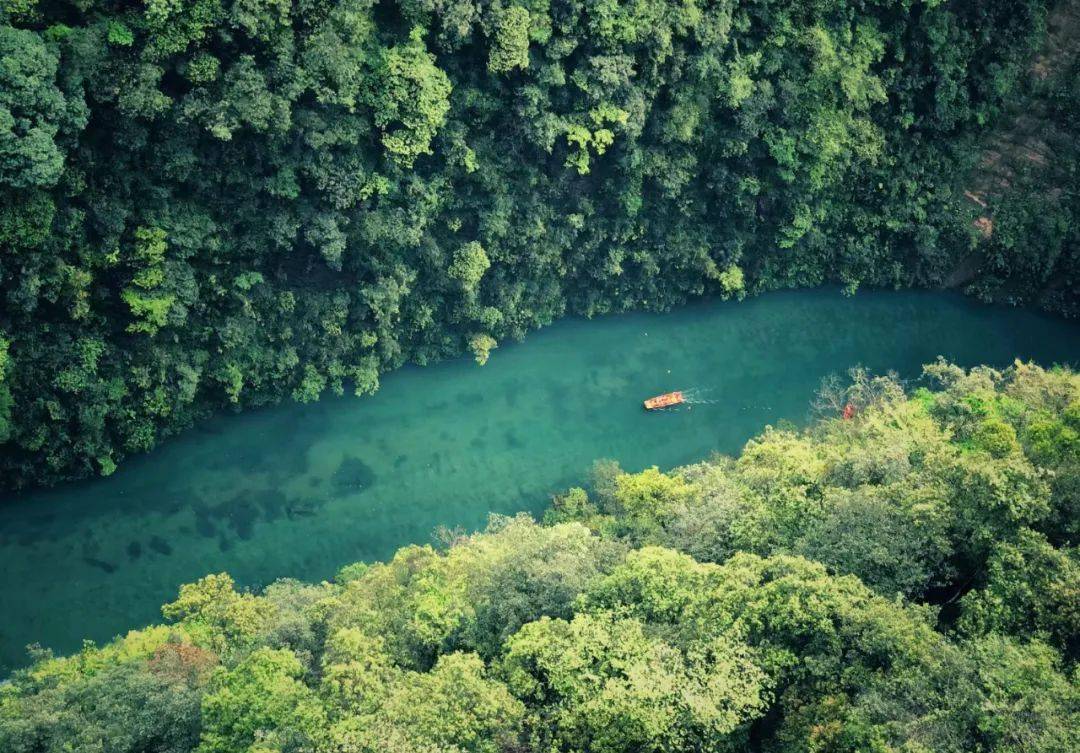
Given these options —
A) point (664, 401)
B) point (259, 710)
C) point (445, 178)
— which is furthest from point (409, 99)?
point (259, 710)

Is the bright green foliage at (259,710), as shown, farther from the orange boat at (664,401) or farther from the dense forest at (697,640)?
the orange boat at (664,401)

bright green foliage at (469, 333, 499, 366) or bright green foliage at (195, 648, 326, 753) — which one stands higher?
bright green foliage at (469, 333, 499, 366)

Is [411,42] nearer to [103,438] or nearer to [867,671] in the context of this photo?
[103,438]

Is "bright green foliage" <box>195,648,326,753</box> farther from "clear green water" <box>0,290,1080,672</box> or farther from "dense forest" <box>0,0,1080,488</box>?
"dense forest" <box>0,0,1080,488</box>

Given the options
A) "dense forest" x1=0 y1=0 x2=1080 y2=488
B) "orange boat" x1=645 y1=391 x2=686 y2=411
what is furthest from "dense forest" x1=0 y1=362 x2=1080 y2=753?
"orange boat" x1=645 y1=391 x2=686 y2=411

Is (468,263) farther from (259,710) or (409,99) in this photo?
(259,710)

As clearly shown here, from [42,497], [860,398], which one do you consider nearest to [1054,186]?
[860,398]
